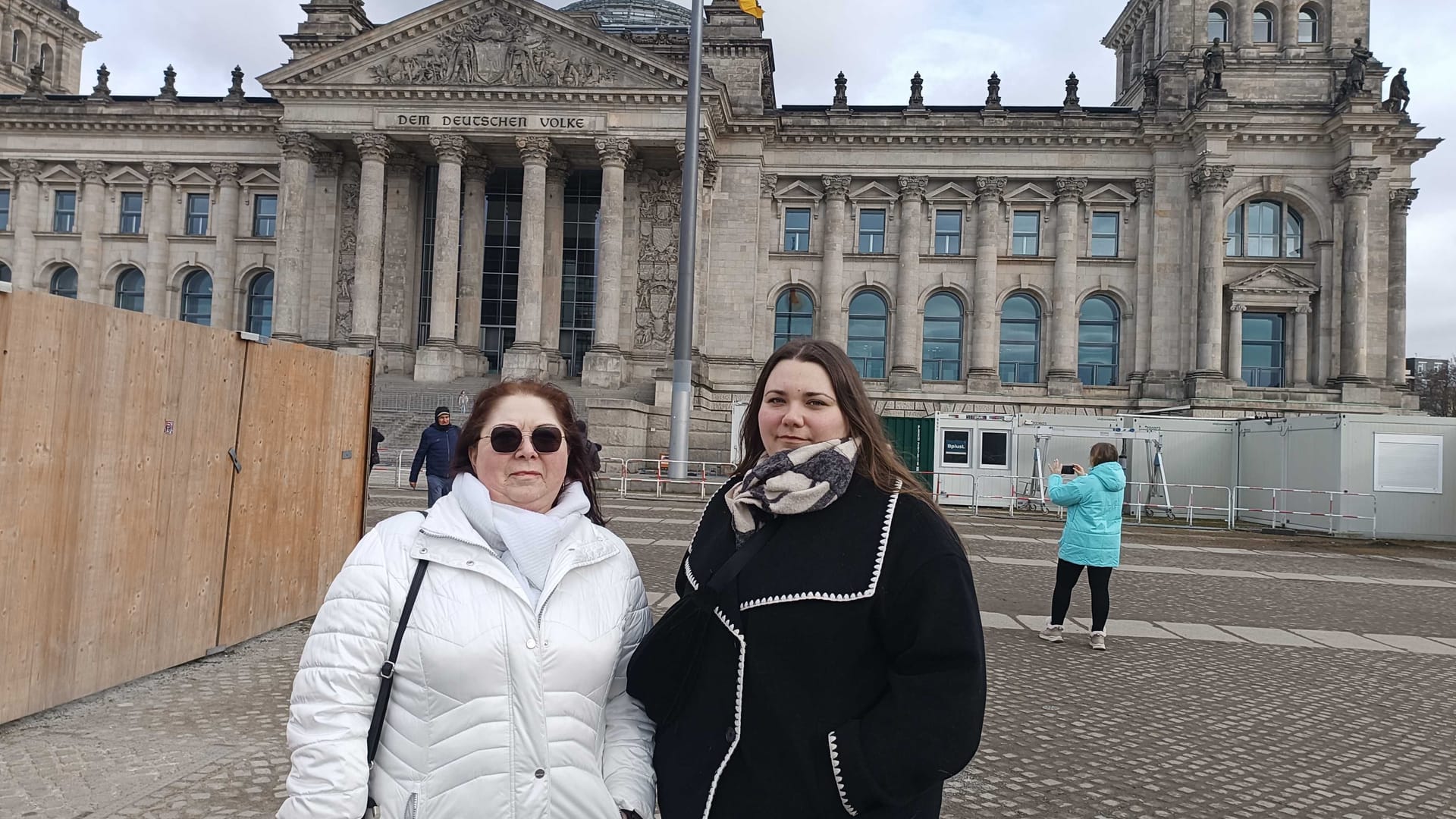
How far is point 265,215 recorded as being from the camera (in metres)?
44.2

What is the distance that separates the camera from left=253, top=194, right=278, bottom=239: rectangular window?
145 feet

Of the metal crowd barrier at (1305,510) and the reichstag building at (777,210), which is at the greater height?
the reichstag building at (777,210)

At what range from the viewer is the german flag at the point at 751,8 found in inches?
1599

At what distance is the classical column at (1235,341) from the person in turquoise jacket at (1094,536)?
34.7m

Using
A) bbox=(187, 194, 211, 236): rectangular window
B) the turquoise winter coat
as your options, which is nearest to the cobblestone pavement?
the turquoise winter coat

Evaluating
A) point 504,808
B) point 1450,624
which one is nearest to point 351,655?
point 504,808

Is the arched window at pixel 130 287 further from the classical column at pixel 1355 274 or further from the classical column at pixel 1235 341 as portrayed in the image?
the classical column at pixel 1355 274

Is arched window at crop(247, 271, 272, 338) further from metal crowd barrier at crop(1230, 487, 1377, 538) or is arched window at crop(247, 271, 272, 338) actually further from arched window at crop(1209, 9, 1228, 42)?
arched window at crop(1209, 9, 1228, 42)

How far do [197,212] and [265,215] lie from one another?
11.4ft

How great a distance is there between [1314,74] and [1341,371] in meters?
13.1

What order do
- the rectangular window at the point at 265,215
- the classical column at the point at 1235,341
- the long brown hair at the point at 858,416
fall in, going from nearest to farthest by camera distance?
the long brown hair at the point at 858,416
the classical column at the point at 1235,341
the rectangular window at the point at 265,215

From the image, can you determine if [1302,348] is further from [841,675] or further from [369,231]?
[841,675]

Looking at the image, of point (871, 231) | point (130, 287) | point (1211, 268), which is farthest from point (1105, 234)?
point (130, 287)

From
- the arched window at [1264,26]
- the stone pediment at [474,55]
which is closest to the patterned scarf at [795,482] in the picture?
the stone pediment at [474,55]
